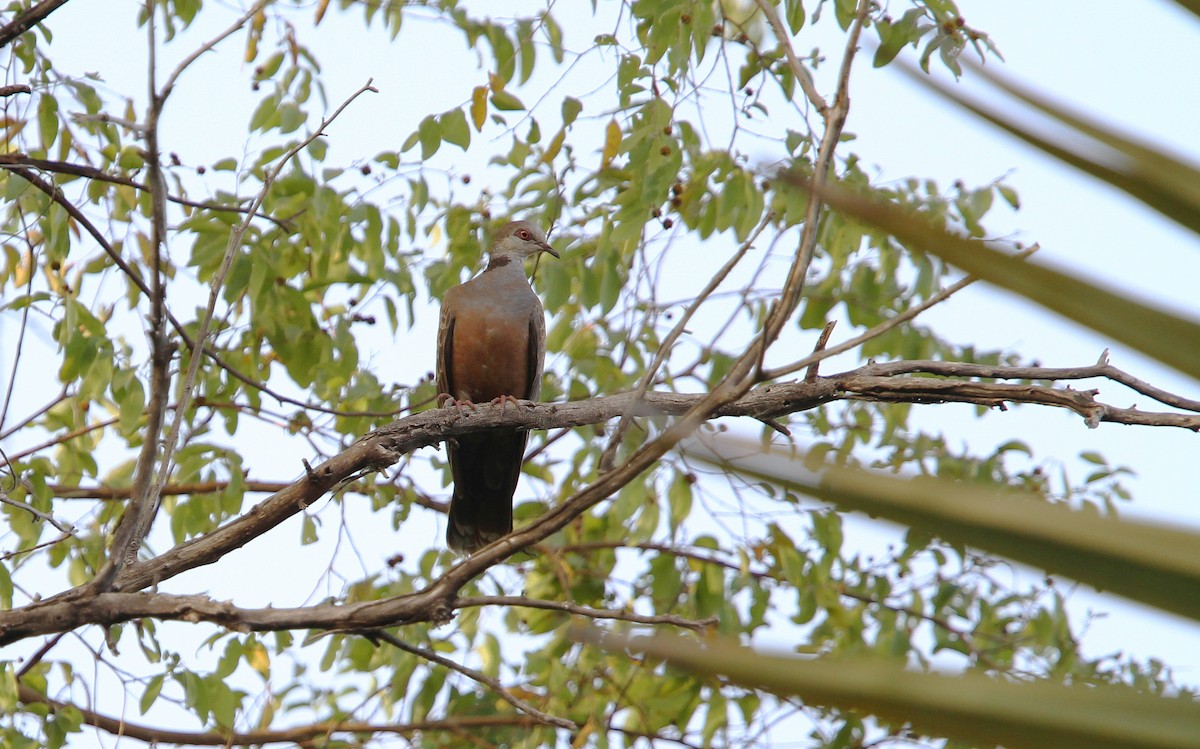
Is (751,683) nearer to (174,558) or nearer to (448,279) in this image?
(174,558)

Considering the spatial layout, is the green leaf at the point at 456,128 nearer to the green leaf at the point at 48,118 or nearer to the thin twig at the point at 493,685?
the green leaf at the point at 48,118

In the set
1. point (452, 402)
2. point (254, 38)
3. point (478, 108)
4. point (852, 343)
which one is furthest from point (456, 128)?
point (852, 343)

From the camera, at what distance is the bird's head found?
6.14 metres

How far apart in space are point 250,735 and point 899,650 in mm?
Result: 3048

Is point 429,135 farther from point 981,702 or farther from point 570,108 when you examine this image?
point 981,702

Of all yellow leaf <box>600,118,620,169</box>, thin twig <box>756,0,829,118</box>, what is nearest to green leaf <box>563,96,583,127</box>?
yellow leaf <box>600,118,620,169</box>

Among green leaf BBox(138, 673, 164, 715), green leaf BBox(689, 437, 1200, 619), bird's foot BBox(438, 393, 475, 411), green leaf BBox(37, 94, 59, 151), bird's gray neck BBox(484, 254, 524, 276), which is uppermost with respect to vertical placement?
bird's gray neck BBox(484, 254, 524, 276)

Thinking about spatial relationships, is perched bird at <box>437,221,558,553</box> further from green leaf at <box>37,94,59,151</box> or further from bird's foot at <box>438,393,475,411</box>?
green leaf at <box>37,94,59,151</box>

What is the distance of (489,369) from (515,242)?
928mm

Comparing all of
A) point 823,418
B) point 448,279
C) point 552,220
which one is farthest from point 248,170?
point 823,418

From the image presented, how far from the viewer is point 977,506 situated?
1.44 ft

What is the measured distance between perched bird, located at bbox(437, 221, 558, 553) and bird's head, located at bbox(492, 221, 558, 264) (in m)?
0.03

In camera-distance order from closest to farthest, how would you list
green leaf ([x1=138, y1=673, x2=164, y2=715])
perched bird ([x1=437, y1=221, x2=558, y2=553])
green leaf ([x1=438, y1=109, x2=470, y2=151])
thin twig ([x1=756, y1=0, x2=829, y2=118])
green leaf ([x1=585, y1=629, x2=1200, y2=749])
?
green leaf ([x1=585, y1=629, x2=1200, y2=749]) < thin twig ([x1=756, y1=0, x2=829, y2=118]) < green leaf ([x1=138, y1=673, x2=164, y2=715]) < green leaf ([x1=438, y1=109, x2=470, y2=151]) < perched bird ([x1=437, y1=221, x2=558, y2=553])

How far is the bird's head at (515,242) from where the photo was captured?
6137 millimetres
